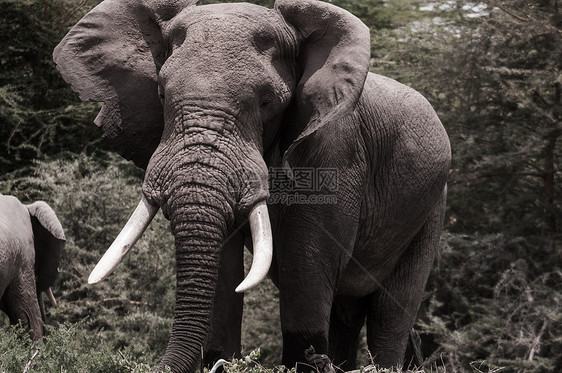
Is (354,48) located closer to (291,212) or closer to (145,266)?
(291,212)

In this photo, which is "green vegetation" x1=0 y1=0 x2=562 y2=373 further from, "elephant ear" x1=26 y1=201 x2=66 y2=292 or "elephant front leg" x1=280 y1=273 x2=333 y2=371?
"elephant front leg" x1=280 y1=273 x2=333 y2=371

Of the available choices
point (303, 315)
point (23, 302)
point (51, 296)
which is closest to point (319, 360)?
point (303, 315)

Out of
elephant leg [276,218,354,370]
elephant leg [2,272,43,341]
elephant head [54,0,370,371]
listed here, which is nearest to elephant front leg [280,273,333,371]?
elephant leg [276,218,354,370]

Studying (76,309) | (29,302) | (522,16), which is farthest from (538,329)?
(29,302)

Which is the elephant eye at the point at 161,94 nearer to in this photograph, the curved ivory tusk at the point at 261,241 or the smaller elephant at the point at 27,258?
the curved ivory tusk at the point at 261,241

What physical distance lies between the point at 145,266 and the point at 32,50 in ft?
12.1

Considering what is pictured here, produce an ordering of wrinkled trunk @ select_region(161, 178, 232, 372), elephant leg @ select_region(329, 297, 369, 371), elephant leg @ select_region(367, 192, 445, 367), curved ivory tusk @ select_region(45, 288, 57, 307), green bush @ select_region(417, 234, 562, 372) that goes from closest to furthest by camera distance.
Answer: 1. wrinkled trunk @ select_region(161, 178, 232, 372)
2. elephant leg @ select_region(367, 192, 445, 367)
3. elephant leg @ select_region(329, 297, 369, 371)
4. curved ivory tusk @ select_region(45, 288, 57, 307)
5. green bush @ select_region(417, 234, 562, 372)

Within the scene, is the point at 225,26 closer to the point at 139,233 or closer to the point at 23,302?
the point at 139,233

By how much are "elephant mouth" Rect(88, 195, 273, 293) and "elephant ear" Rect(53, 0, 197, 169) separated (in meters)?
0.65

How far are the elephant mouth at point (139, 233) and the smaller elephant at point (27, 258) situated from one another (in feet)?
9.33

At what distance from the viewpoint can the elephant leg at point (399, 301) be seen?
18.7 ft

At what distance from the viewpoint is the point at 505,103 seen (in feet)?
36.3

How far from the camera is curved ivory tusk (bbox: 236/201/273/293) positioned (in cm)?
388

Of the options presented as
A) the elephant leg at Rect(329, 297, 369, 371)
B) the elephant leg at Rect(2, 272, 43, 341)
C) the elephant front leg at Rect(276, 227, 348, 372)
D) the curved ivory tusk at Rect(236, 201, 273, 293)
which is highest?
the curved ivory tusk at Rect(236, 201, 273, 293)
